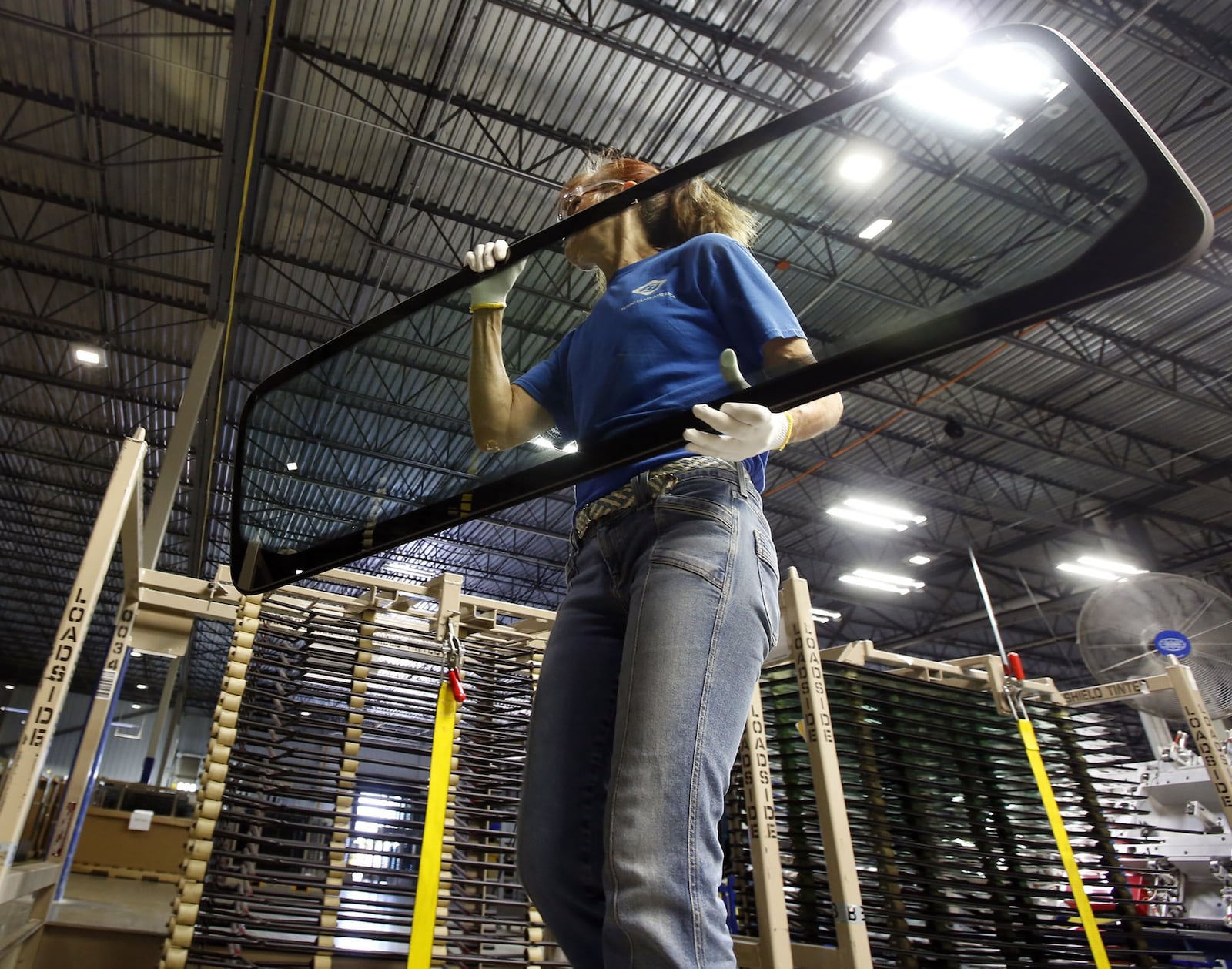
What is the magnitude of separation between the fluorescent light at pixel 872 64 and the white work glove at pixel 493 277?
6386mm

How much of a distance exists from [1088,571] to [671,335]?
14.8 metres

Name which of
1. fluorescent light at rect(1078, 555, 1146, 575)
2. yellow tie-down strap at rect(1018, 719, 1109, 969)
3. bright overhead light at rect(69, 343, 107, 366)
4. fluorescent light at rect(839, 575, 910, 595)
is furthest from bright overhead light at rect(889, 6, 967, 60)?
bright overhead light at rect(69, 343, 107, 366)

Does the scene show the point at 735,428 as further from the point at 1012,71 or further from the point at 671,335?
the point at 1012,71

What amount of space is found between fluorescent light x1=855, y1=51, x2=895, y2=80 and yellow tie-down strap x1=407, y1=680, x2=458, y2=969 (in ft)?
21.0

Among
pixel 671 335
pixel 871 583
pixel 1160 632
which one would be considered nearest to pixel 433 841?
pixel 671 335

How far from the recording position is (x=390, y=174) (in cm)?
769

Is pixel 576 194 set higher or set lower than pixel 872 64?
lower

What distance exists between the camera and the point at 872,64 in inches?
259

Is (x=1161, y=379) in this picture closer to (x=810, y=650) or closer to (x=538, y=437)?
(x=810, y=650)

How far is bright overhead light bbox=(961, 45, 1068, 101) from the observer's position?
0.92 m

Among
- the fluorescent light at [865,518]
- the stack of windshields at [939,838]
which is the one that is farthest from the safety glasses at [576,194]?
the fluorescent light at [865,518]

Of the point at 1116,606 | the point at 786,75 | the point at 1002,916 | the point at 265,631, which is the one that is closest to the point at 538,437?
the point at 265,631

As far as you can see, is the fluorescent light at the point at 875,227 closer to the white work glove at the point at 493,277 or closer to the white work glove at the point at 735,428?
the white work glove at the point at 735,428

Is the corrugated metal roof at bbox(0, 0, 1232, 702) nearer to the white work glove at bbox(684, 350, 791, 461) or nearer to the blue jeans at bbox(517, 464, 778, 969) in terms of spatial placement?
the white work glove at bbox(684, 350, 791, 461)
